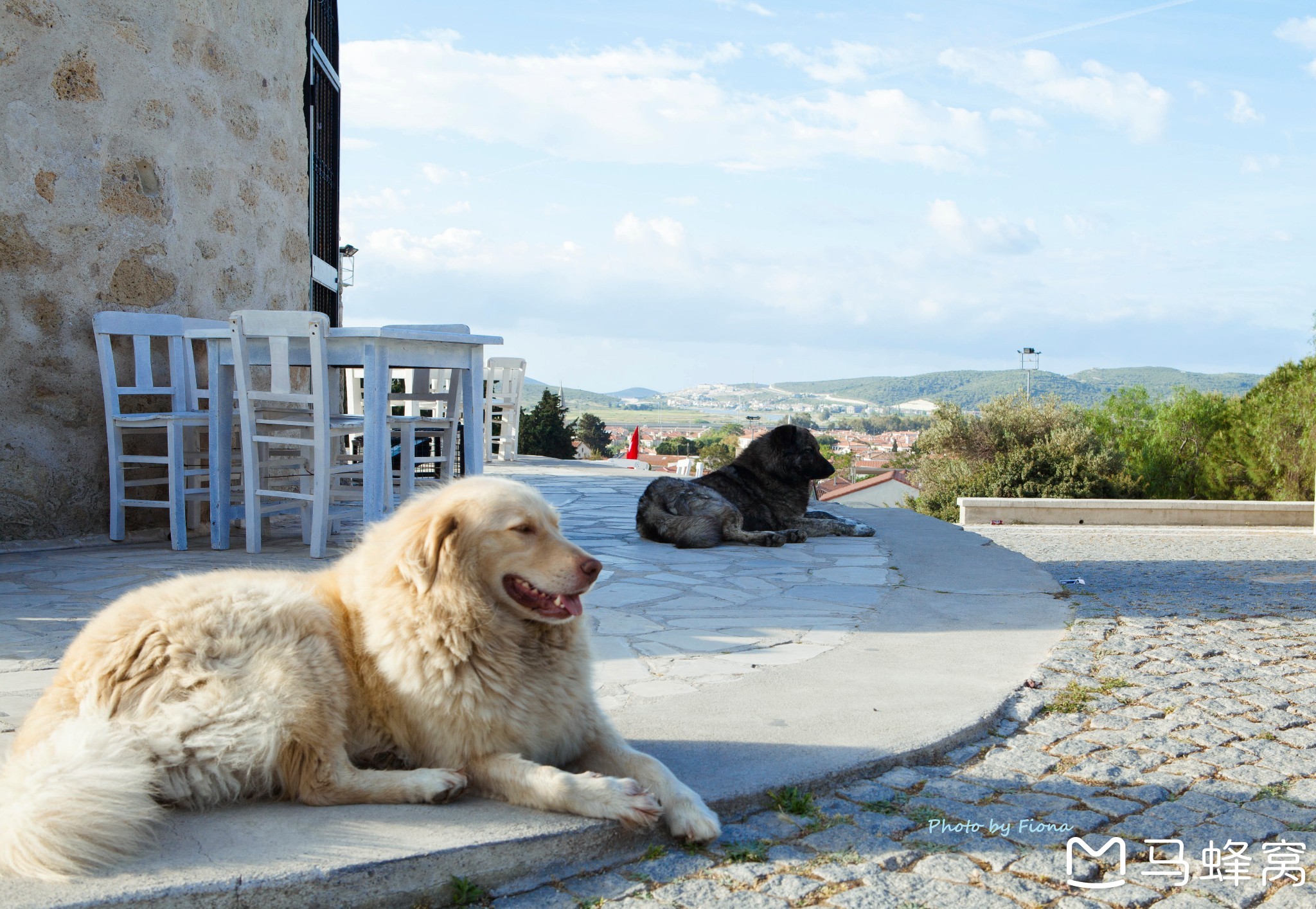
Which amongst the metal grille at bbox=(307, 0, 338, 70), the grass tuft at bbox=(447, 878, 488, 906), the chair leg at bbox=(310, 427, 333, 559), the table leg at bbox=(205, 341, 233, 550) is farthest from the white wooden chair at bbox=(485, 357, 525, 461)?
the grass tuft at bbox=(447, 878, 488, 906)

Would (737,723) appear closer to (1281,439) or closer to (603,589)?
(603,589)

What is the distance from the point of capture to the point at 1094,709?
3.47 m

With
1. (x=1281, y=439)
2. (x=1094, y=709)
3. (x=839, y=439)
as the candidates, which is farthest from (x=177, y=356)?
(x=839, y=439)

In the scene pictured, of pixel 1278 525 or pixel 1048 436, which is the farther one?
pixel 1048 436

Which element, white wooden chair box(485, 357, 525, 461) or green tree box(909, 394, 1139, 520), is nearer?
white wooden chair box(485, 357, 525, 461)

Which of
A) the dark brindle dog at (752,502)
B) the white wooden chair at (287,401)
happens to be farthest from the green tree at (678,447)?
the white wooden chair at (287,401)

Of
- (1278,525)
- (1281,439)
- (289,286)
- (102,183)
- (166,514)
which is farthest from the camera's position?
(1281,439)

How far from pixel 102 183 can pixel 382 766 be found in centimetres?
531

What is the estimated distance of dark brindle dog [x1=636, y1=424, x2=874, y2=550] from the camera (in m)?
7.16

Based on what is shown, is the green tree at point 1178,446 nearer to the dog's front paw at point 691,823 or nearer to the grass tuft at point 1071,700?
the grass tuft at point 1071,700

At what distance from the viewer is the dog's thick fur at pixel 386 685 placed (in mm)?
2209

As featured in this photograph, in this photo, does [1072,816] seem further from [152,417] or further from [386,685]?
[152,417]

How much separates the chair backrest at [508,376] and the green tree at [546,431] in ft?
23.0

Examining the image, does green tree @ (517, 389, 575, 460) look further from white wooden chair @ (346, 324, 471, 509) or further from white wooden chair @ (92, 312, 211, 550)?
white wooden chair @ (92, 312, 211, 550)
